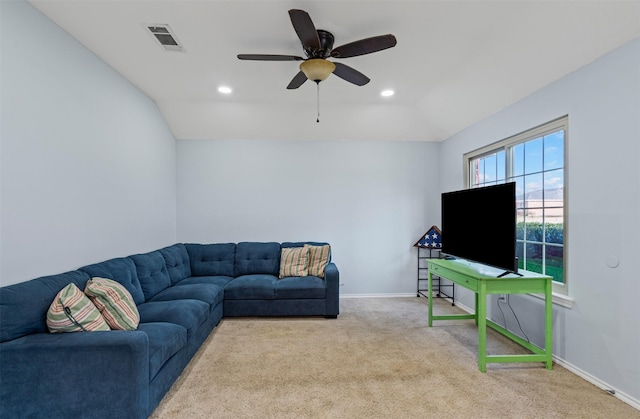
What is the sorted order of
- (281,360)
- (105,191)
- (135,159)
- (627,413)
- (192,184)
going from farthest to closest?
(192,184) → (135,159) → (105,191) → (281,360) → (627,413)

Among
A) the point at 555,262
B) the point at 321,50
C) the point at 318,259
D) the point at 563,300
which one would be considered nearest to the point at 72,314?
the point at 321,50

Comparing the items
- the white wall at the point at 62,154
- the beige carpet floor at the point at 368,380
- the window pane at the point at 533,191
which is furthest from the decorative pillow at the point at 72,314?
the window pane at the point at 533,191

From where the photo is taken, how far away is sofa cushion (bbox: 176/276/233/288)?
12.5 feet

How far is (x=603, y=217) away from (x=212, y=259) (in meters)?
4.20

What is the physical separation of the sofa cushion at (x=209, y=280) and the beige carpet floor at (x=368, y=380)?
0.63m

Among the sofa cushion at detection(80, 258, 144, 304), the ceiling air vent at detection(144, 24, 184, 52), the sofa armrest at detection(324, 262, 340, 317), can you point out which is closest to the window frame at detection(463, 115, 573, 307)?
the sofa armrest at detection(324, 262, 340, 317)

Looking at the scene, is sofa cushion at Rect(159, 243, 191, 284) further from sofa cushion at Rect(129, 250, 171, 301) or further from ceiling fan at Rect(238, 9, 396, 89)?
ceiling fan at Rect(238, 9, 396, 89)

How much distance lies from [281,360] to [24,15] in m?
3.20

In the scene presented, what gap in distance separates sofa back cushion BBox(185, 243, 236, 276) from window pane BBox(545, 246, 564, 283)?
3.67 metres

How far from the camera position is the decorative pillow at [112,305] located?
2086mm

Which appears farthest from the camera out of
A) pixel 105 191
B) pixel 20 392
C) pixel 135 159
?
pixel 135 159

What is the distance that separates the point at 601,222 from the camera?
2293mm

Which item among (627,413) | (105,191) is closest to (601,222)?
(627,413)

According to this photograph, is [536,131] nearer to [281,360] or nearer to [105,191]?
[281,360]
